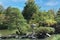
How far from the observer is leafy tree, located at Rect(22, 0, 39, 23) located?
57612 mm

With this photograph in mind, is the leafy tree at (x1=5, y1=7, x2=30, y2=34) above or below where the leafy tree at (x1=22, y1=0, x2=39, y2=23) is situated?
below

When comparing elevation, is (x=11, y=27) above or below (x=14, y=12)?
below

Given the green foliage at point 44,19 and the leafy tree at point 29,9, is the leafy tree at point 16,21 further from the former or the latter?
the leafy tree at point 29,9

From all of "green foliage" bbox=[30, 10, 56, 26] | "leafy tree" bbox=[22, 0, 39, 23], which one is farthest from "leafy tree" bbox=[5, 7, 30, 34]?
"leafy tree" bbox=[22, 0, 39, 23]

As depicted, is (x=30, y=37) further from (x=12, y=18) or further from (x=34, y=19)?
(x=34, y=19)

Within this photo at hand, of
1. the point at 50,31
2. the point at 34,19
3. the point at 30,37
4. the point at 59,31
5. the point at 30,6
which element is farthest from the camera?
the point at 30,6

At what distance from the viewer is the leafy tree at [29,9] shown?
189 ft

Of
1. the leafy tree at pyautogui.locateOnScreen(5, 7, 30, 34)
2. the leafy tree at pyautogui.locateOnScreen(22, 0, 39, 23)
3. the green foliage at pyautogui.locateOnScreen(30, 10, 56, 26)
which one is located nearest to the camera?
the leafy tree at pyautogui.locateOnScreen(5, 7, 30, 34)

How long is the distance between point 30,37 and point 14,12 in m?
9.72

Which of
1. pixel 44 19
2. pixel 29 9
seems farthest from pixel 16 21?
pixel 29 9

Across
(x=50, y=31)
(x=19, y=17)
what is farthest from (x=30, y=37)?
(x=19, y=17)

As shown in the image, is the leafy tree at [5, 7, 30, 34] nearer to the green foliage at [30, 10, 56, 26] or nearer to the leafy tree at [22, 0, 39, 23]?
the green foliage at [30, 10, 56, 26]

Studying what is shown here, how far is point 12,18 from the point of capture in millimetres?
46219

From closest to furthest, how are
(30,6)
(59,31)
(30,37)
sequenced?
(30,37)
(59,31)
(30,6)
